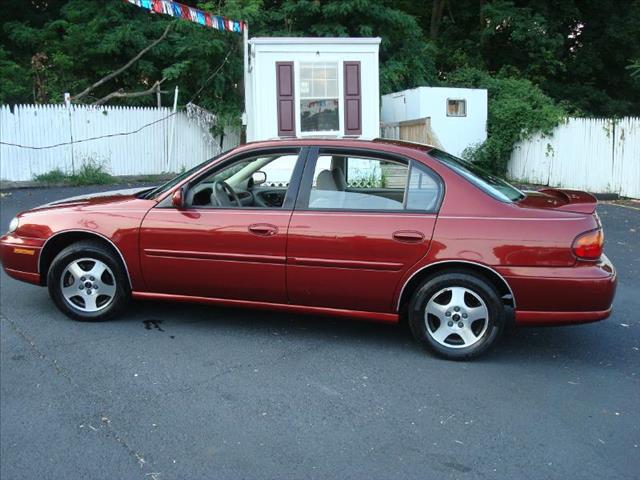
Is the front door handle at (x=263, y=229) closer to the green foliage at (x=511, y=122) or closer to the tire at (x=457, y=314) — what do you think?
the tire at (x=457, y=314)

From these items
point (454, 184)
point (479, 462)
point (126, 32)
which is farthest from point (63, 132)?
point (479, 462)

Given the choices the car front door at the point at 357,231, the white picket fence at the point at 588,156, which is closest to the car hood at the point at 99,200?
the car front door at the point at 357,231

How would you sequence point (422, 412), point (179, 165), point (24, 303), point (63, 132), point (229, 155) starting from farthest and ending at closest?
point (179, 165) < point (63, 132) < point (24, 303) < point (229, 155) < point (422, 412)

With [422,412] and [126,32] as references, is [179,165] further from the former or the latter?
[422,412]

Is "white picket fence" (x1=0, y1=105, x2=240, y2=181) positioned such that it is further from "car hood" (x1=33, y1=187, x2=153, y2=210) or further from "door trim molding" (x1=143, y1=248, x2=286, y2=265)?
"door trim molding" (x1=143, y1=248, x2=286, y2=265)

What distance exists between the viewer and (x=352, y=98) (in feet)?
45.8

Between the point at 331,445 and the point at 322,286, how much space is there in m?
1.47

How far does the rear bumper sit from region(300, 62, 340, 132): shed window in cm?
1026

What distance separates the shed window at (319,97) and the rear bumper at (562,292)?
10257mm

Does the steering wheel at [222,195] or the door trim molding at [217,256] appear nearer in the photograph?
the door trim molding at [217,256]

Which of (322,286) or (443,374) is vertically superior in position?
(322,286)

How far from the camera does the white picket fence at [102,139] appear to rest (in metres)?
14.5

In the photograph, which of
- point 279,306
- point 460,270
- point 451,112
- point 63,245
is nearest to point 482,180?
point 460,270

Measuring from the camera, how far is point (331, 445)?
11.0 ft
